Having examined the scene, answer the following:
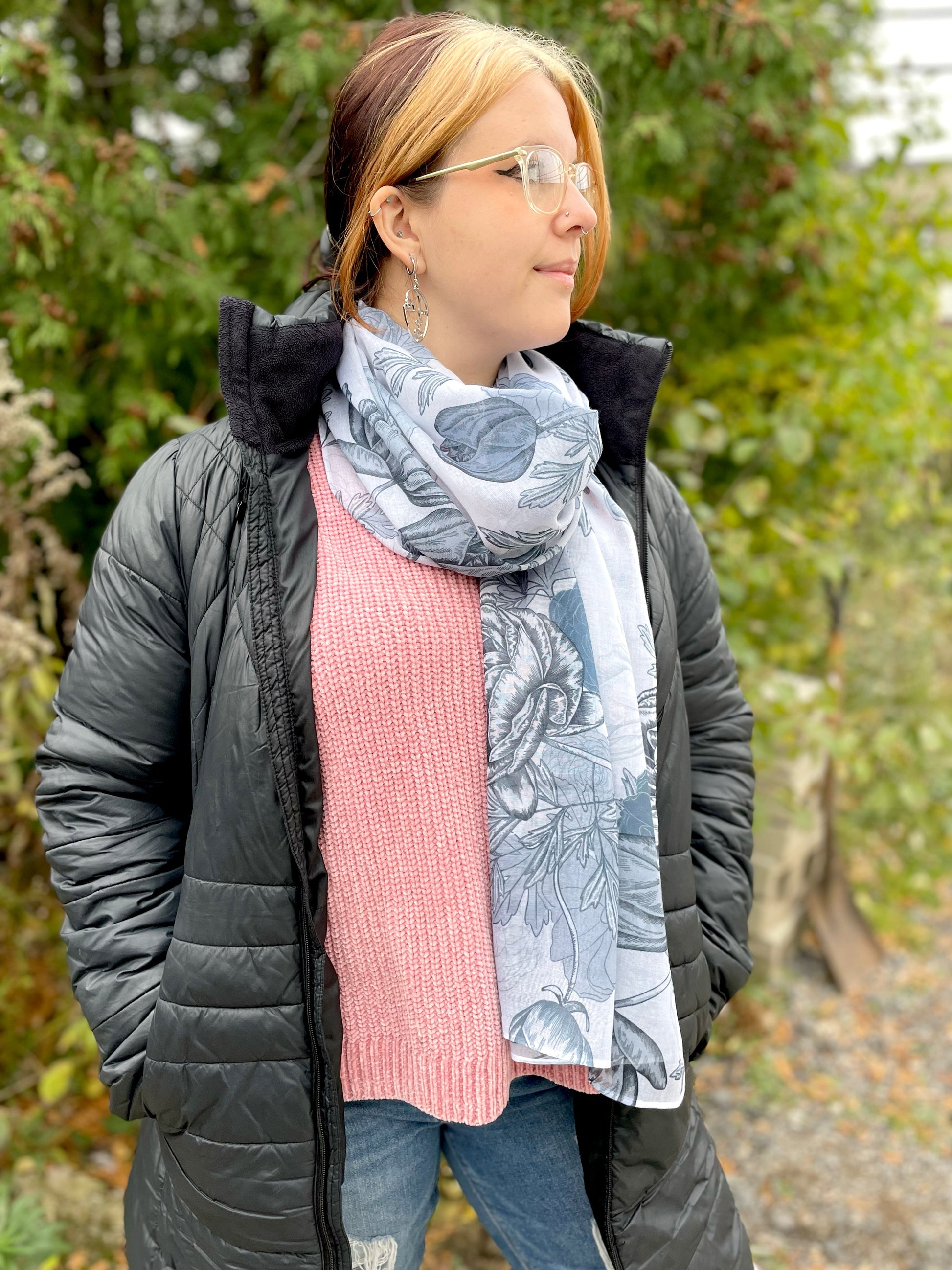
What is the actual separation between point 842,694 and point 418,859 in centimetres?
310

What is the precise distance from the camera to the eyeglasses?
120 cm

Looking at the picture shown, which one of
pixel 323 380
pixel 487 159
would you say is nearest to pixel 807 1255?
pixel 323 380

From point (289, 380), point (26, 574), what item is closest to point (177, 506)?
point (289, 380)

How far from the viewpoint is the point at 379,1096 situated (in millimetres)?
1307

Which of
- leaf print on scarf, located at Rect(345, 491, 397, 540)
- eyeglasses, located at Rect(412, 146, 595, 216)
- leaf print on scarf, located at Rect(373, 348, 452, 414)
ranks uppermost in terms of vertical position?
eyeglasses, located at Rect(412, 146, 595, 216)

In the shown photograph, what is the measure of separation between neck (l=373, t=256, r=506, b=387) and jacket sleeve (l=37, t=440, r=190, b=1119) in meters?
0.37

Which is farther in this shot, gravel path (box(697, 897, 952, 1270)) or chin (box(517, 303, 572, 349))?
gravel path (box(697, 897, 952, 1270))

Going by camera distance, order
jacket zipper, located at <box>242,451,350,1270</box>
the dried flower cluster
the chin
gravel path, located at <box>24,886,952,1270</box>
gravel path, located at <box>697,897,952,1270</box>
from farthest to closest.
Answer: gravel path, located at <box>697,897,952,1270</box> < gravel path, located at <box>24,886,952,1270</box> < the dried flower cluster < the chin < jacket zipper, located at <box>242,451,350,1270</box>

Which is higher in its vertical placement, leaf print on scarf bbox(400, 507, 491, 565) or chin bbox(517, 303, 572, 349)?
chin bbox(517, 303, 572, 349)

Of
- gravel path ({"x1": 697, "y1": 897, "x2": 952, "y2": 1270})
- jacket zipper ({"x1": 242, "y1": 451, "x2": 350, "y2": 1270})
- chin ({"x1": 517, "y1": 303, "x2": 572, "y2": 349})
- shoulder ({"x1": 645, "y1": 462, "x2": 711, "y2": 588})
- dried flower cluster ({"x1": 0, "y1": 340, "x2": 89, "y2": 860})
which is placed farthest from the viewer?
gravel path ({"x1": 697, "y1": 897, "x2": 952, "y2": 1270})

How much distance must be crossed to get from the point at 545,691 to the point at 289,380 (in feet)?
1.69

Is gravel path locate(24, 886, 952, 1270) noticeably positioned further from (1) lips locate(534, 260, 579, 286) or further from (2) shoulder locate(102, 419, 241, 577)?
(1) lips locate(534, 260, 579, 286)

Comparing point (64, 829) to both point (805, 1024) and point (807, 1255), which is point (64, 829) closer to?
point (807, 1255)

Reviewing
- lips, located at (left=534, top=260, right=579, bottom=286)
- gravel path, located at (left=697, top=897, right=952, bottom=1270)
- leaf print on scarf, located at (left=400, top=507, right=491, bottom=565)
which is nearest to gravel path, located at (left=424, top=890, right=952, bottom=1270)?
gravel path, located at (left=697, top=897, right=952, bottom=1270)
